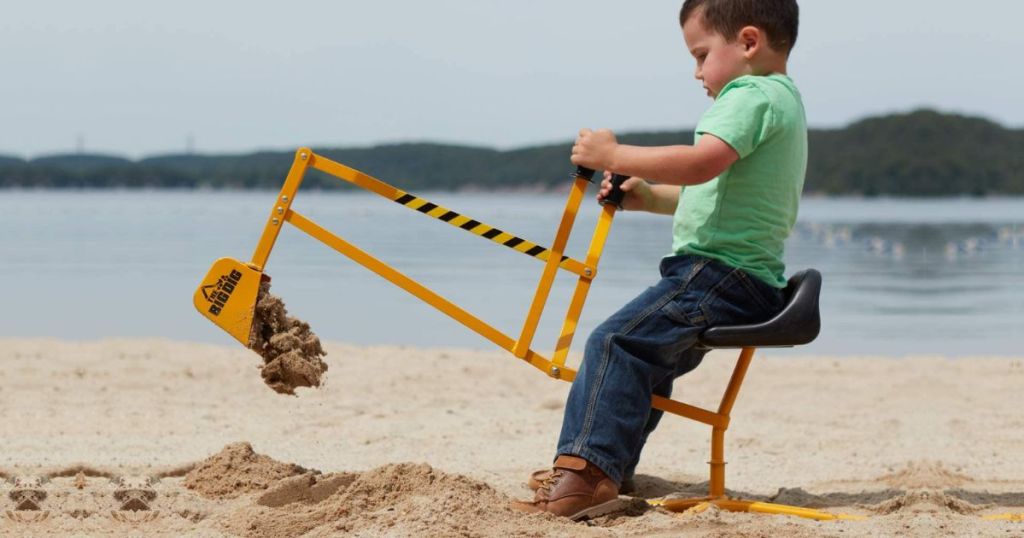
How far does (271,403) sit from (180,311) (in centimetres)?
543

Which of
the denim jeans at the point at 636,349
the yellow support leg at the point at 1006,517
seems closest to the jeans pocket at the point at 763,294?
the denim jeans at the point at 636,349

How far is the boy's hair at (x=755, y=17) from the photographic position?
140 inches

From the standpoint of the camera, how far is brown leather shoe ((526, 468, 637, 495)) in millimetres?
3987

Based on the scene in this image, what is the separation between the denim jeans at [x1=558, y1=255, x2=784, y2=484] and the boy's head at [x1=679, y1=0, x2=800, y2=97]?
61cm

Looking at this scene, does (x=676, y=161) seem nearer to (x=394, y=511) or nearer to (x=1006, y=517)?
(x=394, y=511)

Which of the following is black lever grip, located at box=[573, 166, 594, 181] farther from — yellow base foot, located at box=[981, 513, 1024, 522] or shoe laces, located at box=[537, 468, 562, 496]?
yellow base foot, located at box=[981, 513, 1024, 522]

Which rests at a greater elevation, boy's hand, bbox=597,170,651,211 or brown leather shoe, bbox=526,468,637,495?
boy's hand, bbox=597,170,651,211

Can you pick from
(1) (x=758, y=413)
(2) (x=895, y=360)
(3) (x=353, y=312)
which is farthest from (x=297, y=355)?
(3) (x=353, y=312)

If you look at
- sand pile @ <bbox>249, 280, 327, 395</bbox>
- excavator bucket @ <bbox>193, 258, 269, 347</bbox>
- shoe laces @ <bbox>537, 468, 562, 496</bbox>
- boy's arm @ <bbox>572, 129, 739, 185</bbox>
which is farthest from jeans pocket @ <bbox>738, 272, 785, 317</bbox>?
excavator bucket @ <bbox>193, 258, 269, 347</bbox>

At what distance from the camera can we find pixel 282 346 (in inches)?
145

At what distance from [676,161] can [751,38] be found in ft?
1.75

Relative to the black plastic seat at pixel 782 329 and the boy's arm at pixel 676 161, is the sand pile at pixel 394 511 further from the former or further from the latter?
the boy's arm at pixel 676 161

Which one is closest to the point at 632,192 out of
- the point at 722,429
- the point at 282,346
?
the point at 722,429

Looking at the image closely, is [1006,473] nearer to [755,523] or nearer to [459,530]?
[755,523]
